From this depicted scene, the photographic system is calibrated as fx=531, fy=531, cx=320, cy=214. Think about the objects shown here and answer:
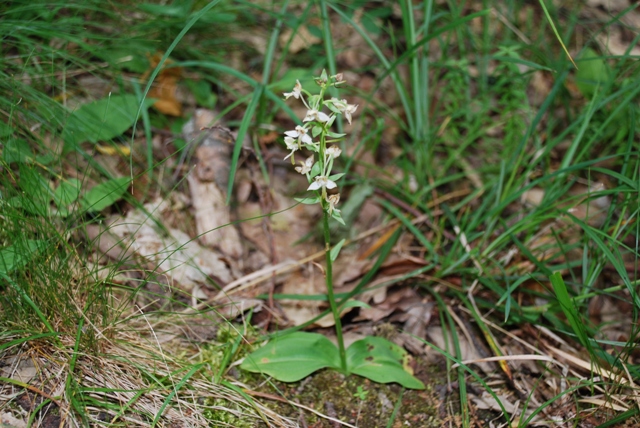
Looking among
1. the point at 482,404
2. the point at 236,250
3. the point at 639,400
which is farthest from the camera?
the point at 236,250

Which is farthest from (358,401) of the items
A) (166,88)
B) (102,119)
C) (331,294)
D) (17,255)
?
(166,88)

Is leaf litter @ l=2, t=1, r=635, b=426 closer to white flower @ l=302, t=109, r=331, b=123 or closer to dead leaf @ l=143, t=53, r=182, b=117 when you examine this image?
dead leaf @ l=143, t=53, r=182, b=117

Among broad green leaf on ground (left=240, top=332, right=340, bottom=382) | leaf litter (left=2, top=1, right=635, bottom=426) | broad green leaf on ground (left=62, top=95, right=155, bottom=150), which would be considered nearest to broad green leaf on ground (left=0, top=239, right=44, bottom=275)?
leaf litter (left=2, top=1, right=635, bottom=426)

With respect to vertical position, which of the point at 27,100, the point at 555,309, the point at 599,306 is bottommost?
the point at 599,306

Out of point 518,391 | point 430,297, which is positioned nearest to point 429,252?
point 430,297

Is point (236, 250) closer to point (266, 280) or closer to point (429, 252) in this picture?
point (266, 280)

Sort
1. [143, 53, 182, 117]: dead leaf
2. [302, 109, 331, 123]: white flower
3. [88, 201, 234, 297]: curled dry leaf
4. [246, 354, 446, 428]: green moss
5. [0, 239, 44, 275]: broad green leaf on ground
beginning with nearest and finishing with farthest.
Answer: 1. [302, 109, 331, 123]: white flower
2. [0, 239, 44, 275]: broad green leaf on ground
3. [246, 354, 446, 428]: green moss
4. [88, 201, 234, 297]: curled dry leaf
5. [143, 53, 182, 117]: dead leaf
